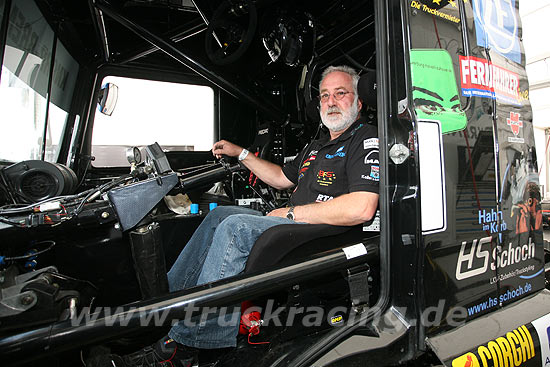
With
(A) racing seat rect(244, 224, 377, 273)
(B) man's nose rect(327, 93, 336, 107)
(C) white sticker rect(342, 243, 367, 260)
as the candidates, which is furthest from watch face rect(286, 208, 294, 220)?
(B) man's nose rect(327, 93, 336, 107)

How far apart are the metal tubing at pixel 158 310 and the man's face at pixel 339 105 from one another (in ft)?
3.38

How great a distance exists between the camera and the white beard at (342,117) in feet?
6.29

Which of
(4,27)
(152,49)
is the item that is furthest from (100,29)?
(4,27)

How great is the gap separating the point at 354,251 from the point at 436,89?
616 millimetres

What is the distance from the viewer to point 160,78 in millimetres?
2928

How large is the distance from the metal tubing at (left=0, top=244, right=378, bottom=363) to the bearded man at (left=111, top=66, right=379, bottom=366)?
0.77 feet

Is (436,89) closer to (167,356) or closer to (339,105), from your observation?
(339,105)

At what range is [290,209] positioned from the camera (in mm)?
1630

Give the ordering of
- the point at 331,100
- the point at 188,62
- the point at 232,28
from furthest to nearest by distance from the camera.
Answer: the point at 188,62
the point at 232,28
the point at 331,100

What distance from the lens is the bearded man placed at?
1.15m

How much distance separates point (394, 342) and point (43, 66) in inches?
100

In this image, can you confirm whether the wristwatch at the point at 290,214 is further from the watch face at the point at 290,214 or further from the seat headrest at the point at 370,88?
the seat headrest at the point at 370,88

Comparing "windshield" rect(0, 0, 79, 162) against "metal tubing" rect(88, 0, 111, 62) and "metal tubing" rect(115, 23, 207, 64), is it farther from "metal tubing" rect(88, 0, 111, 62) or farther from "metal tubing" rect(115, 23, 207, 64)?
"metal tubing" rect(115, 23, 207, 64)

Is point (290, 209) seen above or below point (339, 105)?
below
